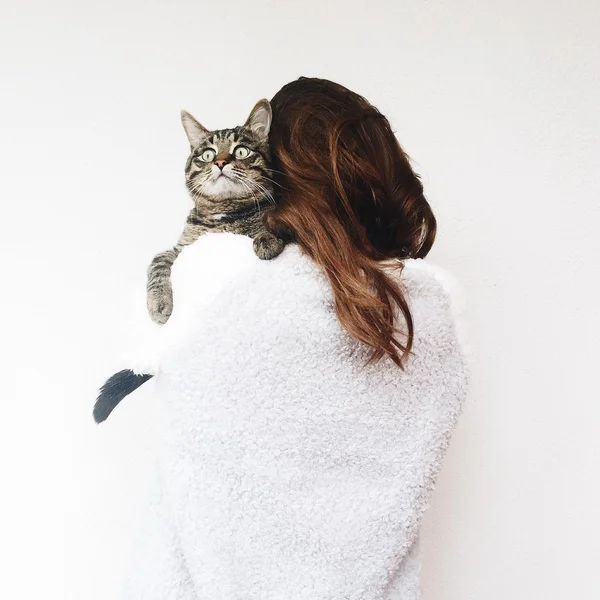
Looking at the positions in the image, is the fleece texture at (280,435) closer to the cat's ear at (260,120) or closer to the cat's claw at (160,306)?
the cat's claw at (160,306)

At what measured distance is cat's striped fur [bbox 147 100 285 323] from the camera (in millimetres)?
918

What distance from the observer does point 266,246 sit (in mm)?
780

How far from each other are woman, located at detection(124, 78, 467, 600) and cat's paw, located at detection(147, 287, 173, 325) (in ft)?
0.33

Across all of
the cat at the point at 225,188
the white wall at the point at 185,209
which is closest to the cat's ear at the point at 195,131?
the cat at the point at 225,188

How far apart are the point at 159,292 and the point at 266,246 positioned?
0.21 metres

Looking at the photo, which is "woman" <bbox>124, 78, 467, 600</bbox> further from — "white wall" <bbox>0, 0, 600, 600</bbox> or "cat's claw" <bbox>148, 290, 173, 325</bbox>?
"white wall" <bbox>0, 0, 600, 600</bbox>

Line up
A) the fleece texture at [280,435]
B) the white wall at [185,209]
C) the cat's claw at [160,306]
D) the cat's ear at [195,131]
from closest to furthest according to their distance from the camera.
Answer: the fleece texture at [280,435] < the cat's claw at [160,306] < the cat's ear at [195,131] < the white wall at [185,209]

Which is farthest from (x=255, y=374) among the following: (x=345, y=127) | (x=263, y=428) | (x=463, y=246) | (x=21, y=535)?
(x=21, y=535)

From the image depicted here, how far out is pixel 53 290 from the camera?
1312mm

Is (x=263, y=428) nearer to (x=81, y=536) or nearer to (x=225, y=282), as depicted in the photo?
(x=225, y=282)

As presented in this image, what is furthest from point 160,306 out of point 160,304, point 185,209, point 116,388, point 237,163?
point 185,209

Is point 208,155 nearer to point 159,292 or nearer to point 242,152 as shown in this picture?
point 242,152

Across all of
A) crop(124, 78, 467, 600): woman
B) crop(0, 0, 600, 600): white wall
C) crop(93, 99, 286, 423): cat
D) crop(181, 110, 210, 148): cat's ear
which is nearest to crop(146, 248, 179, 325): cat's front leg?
crop(93, 99, 286, 423): cat

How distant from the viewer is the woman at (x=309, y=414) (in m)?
0.77
